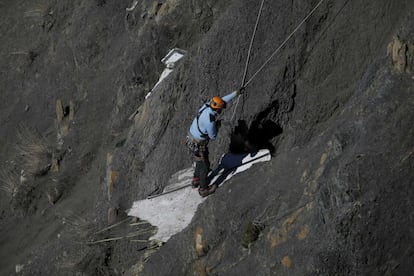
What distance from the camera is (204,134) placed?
12.0m

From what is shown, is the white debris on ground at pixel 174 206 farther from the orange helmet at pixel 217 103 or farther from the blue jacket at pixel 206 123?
the orange helmet at pixel 217 103

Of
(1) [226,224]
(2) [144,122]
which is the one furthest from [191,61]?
(1) [226,224]

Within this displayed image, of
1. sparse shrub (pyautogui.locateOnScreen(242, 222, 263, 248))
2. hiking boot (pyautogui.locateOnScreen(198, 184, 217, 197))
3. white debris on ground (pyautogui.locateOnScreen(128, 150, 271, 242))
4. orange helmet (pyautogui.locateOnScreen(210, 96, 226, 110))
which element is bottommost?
white debris on ground (pyautogui.locateOnScreen(128, 150, 271, 242))

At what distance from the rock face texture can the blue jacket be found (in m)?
1.16

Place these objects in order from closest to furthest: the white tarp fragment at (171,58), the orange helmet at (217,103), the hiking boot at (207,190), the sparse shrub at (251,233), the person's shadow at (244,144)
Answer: the sparse shrub at (251,233)
the orange helmet at (217,103)
the hiking boot at (207,190)
the person's shadow at (244,144)
the white tarp fragment at (171,58)

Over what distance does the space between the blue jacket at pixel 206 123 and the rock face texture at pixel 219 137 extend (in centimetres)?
116

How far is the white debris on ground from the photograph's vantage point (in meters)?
12.9

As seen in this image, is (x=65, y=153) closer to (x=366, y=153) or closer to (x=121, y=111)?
(x=121, y=111)

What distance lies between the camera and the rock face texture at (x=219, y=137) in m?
8.68

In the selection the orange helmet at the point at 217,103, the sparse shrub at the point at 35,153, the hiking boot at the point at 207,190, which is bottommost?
the sparse shrub at the point at 35,153

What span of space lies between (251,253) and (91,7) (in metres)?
15.8

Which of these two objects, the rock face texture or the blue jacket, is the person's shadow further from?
the blue jacket

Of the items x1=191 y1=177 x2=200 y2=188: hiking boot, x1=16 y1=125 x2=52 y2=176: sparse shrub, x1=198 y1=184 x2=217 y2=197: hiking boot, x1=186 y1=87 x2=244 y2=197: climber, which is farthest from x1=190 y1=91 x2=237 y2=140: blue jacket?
x1=16 y1=125 x2=52 y2=176: sparse shrub

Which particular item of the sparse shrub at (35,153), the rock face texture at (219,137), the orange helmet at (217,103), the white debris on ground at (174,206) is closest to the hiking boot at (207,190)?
the white debris on ground at (174,206)
